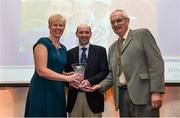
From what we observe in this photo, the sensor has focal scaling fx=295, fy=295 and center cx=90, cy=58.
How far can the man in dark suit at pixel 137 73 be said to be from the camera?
233 cm

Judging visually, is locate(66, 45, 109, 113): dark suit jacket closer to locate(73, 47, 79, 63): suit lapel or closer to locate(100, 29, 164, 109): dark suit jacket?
locate(73, 47, 79, 63): suit lapel

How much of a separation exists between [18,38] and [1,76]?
492 millimetres

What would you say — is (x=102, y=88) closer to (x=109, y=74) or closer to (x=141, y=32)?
(x=109, y=74)

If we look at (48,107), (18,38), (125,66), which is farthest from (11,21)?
(125,66)

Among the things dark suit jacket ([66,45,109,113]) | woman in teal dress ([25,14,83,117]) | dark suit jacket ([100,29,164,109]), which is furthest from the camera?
dark suit jacket ([66,45,109,113])

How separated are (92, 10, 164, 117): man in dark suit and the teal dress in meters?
0.52

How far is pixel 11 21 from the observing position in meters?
3.49

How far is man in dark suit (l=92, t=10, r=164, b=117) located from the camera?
2.33 meters

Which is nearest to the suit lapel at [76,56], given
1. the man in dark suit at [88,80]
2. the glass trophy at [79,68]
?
the man in dark suit at [88,80]

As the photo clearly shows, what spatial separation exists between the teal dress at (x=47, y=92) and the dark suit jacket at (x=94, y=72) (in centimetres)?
15

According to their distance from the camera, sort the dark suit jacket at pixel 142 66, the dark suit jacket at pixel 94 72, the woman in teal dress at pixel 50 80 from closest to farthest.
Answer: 1. the dark suit jacket at pixel 142 66
2. the woman in teal dress at pixel 50 80
3. the dark suit jacket at pixel 94 72

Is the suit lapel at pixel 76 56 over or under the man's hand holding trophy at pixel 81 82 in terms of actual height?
over

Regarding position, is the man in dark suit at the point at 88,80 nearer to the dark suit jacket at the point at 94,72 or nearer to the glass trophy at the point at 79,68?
the dark suit jacket at the point at 94,72

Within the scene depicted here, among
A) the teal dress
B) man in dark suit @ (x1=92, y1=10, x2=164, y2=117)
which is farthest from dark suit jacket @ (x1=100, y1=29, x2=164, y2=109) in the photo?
the teal dress
